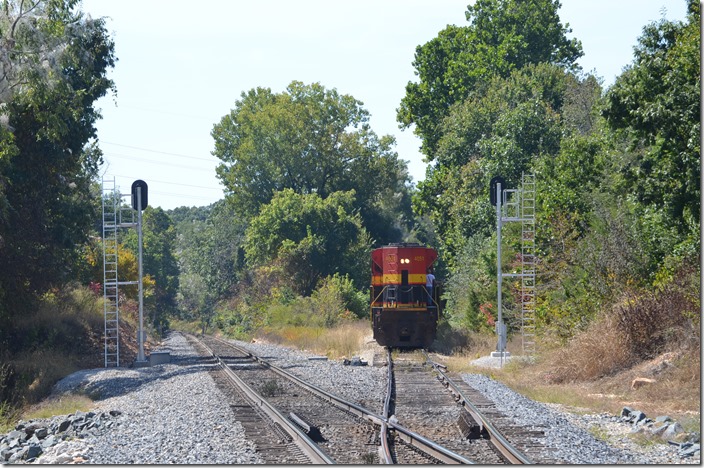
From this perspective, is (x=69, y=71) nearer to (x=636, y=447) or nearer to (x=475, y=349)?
(x=475, y=349)

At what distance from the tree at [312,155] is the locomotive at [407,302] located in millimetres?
44267

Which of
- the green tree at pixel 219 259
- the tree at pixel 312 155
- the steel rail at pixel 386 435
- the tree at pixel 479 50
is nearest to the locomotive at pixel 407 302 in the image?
the steel rail at pixel 386 435

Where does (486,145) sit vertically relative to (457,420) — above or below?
above

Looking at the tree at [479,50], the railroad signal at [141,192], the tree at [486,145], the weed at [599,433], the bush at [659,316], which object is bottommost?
the weed at [599,433]

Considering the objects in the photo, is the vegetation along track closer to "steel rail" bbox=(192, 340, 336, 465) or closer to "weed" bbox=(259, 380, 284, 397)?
"steel rail" bbox=(192, 340, 336, 465)

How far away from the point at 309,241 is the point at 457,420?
51650 mm

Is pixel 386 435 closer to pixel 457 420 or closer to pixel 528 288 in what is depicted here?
pixel 457 420

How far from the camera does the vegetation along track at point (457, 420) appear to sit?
38.2ft

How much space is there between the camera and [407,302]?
1227 inches

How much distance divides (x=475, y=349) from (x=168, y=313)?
89143 millimetres

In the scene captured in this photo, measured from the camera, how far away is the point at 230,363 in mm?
28359

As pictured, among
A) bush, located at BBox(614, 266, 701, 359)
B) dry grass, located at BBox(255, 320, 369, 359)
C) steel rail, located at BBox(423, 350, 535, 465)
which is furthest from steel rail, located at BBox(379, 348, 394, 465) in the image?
dry grass, located at BBox(255, 320, 369, 359)

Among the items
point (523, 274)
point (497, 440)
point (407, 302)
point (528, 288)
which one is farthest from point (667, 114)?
point (407, 302)

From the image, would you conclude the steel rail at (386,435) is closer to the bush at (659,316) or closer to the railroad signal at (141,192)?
the bush at (659,316)
